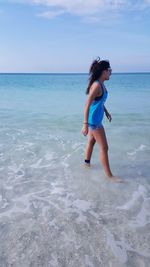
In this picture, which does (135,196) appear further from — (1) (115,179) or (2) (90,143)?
(2) (90,143)

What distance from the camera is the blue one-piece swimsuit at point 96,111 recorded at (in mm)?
4700

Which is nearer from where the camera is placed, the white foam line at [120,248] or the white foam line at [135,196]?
the white foam line at [120,248]

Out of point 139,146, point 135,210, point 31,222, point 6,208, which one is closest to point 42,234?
point 31,222

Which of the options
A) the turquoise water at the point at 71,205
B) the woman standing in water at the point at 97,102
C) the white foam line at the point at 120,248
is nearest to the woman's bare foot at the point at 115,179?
the woman standing in water at the point at 97,102

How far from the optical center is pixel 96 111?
15.6 feet

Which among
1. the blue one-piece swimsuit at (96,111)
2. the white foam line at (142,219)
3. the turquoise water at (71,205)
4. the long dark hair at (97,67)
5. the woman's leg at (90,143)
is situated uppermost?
the long dark hair at (97,67)

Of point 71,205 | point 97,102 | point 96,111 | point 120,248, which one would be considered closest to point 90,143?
point 96,111

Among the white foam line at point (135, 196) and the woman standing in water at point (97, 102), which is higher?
the woman standing in water at point (97, 102)

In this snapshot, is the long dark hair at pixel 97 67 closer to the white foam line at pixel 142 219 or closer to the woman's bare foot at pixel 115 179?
the woman's bare foot at pixel 115 179

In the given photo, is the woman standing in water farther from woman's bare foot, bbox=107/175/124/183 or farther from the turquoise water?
the turquoise water

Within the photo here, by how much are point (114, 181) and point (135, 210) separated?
36.8 inches

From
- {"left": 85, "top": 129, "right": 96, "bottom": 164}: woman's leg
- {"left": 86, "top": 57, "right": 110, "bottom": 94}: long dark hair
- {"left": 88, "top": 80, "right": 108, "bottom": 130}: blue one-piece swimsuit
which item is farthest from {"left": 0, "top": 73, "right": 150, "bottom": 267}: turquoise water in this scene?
{"left": 86, "top": 57, "right": 110, "bottom": 94}: long dark hair

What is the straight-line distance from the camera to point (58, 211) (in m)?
3.97

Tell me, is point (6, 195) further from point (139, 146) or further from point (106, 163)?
point (139, 146)
